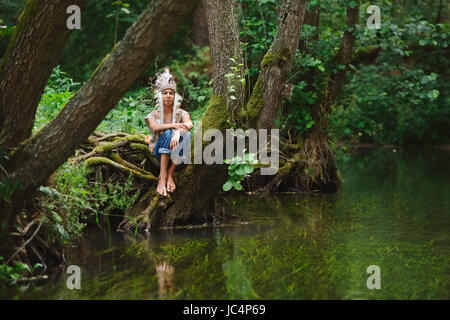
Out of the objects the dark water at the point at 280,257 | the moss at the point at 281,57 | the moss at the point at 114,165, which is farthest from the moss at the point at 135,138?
the moss at the point at 281,57

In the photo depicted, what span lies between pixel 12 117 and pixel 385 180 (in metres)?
9.78

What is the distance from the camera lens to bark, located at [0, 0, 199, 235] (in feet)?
13.6

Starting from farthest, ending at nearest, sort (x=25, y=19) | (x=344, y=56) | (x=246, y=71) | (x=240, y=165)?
1. (x=344, y=56)
2. (x=246, y=71)
3. (x=240, y=165)
4. (x=25, y=19)

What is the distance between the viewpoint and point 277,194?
34.8 ft

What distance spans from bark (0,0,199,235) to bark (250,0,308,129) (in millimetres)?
3476

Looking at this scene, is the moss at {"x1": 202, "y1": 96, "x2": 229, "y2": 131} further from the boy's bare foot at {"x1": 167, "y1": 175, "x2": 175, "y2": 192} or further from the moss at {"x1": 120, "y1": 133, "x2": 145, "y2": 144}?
the moss at {"x1": 120, "y1": 133, "x2": 145, "y2": 144}

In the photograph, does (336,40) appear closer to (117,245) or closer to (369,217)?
(369,217)

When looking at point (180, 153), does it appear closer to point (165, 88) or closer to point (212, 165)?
point (212, 165)

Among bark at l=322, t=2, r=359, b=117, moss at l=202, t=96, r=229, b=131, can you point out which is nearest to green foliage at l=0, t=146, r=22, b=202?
moss at l=202, t=96, r=229, b=131

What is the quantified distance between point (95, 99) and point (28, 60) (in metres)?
0.67

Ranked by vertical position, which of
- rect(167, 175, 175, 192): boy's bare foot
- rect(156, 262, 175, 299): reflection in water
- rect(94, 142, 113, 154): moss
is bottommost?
rect(156, 262, 175, 299): reflection in water

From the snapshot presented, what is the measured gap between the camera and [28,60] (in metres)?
4.50

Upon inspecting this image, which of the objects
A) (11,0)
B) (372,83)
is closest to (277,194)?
(11,0)

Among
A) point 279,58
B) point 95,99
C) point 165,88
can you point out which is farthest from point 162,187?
point 95,99
